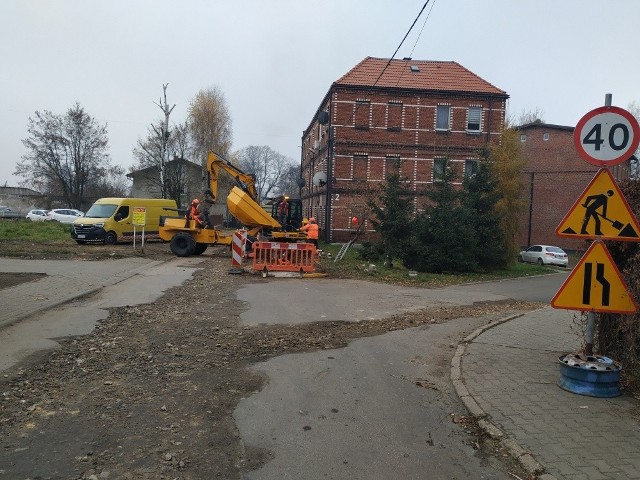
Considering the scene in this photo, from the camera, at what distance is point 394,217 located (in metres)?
21.1

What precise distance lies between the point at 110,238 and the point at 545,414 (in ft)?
85.1

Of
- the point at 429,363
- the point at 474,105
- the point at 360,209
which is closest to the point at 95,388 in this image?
the point at 429,363

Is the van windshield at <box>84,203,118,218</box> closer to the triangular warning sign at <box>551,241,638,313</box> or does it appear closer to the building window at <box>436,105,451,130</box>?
the building window at <box>436,105,451,130</box>

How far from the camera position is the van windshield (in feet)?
90.1

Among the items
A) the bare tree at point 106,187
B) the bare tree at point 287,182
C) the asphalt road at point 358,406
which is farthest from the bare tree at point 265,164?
the asphalt road at point 358,406

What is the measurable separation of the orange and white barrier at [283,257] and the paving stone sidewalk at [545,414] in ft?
31.6

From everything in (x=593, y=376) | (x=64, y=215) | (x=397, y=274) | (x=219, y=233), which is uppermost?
(x=64, y=215)

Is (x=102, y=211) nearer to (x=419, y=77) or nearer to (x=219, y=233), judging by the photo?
(x=219, y=233)

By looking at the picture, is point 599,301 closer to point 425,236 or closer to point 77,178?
point 425,236

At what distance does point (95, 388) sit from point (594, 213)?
5.60 meters

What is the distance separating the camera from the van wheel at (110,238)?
27250 mm

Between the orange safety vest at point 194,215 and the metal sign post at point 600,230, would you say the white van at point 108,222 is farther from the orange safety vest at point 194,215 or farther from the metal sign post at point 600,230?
the metal sign post at point 600,230

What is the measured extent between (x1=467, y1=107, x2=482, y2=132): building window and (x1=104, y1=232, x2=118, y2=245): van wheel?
→ 2282cm

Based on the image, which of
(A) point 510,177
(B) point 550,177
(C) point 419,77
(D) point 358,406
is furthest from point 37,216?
(D) point 358,406
